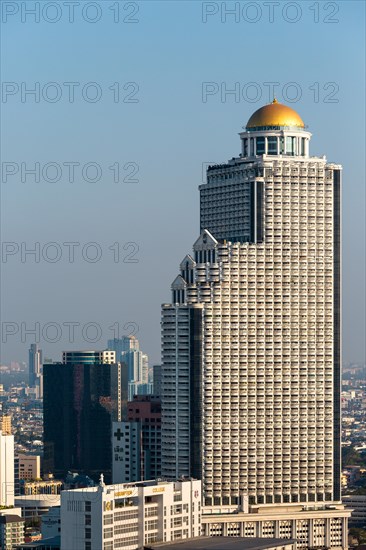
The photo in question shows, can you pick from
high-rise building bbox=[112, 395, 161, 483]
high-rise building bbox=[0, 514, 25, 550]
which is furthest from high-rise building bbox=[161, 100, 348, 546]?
high-rise building bbox=[112, 395, 161, 483]

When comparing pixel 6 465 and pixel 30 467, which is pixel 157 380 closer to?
pixel 6 465

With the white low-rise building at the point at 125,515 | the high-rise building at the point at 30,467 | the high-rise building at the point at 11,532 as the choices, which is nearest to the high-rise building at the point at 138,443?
the high-rise building at the point at 11,532

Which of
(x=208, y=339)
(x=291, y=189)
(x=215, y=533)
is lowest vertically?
(x=215, y=533)

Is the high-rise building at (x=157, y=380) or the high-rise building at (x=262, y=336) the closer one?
the high-rise building at (x=262, y=336)

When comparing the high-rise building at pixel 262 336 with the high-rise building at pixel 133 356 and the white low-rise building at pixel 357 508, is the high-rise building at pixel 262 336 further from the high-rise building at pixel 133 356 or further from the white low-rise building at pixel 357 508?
the high-rise building at pixel 133 356

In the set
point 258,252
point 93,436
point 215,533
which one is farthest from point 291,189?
point 93,436

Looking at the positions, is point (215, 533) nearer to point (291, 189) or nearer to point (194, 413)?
point (194, 413)
